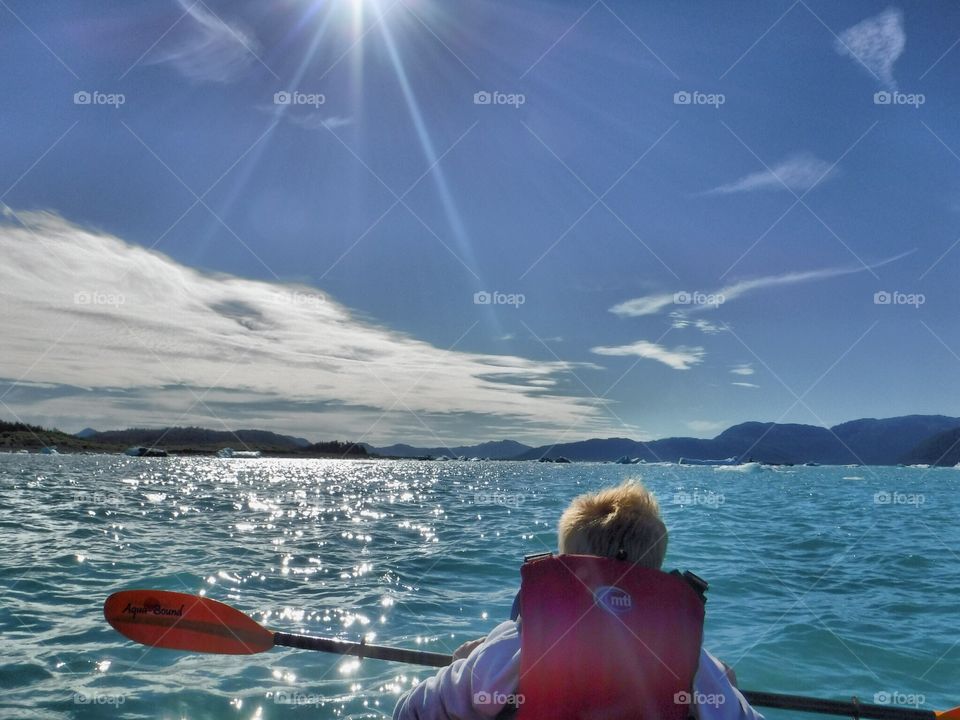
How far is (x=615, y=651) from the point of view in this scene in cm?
252

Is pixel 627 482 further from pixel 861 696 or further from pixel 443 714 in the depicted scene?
pixel 861 696

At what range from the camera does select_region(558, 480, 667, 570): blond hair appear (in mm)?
2568

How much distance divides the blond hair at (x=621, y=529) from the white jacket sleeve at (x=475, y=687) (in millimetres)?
482

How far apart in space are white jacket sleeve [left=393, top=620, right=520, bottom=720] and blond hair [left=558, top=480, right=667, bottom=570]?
0.48m

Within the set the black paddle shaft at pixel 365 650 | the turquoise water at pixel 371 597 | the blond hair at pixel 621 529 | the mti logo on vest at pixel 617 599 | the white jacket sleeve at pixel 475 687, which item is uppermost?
the blond hair at pixel 621 529

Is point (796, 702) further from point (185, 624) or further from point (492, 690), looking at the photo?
point (185, 624)

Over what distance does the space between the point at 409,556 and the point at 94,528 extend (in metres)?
9.10

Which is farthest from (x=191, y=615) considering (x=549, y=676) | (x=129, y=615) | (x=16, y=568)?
(x=16, y=568)

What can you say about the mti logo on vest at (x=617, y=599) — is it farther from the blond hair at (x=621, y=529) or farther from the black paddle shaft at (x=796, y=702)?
the black paddle shaft at (x=796, y=702)

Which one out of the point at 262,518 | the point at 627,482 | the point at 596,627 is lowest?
the point at 262,518

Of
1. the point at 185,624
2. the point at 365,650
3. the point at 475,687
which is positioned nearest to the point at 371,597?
the point at 185,624

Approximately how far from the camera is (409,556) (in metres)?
13.9

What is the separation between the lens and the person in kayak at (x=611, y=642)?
2496 millimetres

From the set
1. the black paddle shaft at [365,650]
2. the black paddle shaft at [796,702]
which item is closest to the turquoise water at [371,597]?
the black paddle shaft at [365,650]
